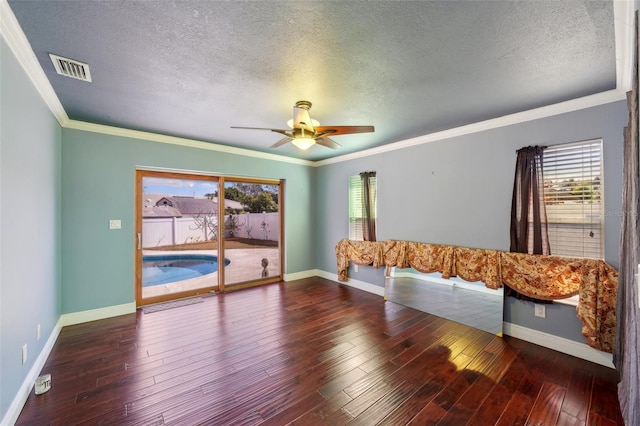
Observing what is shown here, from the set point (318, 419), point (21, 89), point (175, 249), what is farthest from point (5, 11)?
point (175, 249)

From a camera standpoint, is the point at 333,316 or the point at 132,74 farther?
the point at 333,316

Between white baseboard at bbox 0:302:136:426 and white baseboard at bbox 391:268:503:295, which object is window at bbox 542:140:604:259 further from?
white baseboard at bbox 0:302:136:426

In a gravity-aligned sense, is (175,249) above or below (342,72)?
below

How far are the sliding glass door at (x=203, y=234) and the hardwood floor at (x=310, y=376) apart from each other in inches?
36.9

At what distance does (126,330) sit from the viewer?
3.30 m

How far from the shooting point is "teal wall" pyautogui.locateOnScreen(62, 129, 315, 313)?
344cm

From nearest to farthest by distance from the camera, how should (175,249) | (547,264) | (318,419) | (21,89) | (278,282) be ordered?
(318,419)
(21,89)
(547,264)
(175,249)
(278,282)

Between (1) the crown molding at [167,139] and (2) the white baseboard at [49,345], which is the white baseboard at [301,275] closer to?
(1) the crown molding at [167,139]

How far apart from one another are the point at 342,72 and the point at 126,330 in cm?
390

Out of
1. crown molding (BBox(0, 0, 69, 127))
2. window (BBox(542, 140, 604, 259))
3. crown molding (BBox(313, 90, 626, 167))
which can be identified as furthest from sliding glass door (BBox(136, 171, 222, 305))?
window (BBox(542, 140, 604, 259))

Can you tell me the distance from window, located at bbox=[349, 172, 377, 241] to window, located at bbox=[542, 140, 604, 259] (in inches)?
97.9

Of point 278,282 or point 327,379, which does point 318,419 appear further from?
point 278,282

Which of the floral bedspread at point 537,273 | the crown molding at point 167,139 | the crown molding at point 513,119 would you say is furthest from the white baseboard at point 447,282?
the crown molding at point 167,139

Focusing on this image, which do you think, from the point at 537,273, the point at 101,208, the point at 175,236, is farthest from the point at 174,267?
the point at 537,273
